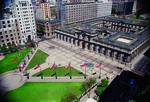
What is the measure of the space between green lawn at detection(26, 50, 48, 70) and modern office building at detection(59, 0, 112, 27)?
68.3 metres

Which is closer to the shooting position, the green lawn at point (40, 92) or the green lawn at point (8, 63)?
the green lawn at point (40, 92)

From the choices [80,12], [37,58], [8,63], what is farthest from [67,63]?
[80,12]

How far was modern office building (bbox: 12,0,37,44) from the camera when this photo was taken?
105 metres

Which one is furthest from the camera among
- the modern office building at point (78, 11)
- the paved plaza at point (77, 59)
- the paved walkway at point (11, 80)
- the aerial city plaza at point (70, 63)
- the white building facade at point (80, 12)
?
the white building facade at point (80, 12)

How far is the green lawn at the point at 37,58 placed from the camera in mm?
76812

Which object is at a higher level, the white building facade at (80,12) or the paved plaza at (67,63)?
the white building facade at (80,12)

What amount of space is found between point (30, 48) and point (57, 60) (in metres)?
35.6

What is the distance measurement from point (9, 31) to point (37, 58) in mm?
39757

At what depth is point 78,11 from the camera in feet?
508

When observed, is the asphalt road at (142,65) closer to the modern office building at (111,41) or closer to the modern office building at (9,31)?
the modern office building at (111,41)

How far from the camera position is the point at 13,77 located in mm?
64938

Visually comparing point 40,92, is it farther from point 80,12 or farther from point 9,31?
point 80,12

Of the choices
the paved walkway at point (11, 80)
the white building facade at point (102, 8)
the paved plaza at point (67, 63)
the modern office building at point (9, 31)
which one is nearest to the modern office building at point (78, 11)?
the white building facade at point (102, 8)

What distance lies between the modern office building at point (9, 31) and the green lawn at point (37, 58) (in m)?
28.2
